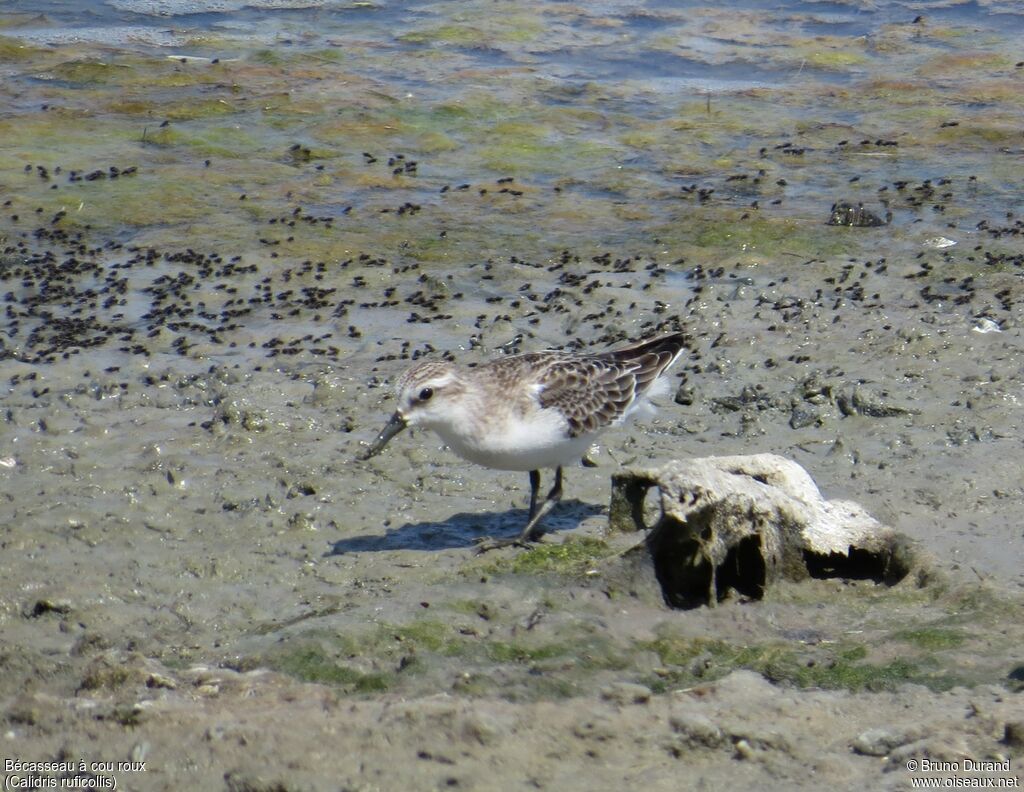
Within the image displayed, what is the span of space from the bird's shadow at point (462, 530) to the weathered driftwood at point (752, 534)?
1.05m

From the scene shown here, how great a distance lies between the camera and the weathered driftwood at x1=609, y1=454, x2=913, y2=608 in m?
7.03

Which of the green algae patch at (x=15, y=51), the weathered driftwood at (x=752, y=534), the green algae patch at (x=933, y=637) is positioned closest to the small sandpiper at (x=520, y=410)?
the weathered driftwood at (x=752, y=534)

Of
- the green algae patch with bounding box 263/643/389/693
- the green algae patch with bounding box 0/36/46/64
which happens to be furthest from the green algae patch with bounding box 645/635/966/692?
the green algae patch with bounding box 0/36/46/64

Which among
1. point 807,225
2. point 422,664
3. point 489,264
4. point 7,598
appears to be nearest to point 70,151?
point 489,264

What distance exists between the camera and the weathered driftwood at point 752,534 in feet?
23.1

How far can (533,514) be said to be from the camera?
27.1 ft

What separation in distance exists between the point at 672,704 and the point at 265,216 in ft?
28.2

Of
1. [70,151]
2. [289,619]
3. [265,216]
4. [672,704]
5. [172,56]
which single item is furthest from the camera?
[172,56]

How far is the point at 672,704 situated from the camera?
5.71 meters

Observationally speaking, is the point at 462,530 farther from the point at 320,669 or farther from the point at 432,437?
the point at 320,669

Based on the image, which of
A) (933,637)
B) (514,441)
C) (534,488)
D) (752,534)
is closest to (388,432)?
(514,441)

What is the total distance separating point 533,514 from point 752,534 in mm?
1606

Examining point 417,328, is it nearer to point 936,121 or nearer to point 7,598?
point 7,598

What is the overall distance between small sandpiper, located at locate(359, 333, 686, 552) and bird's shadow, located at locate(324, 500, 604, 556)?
0.15 metres
